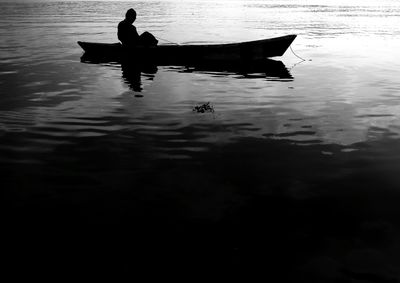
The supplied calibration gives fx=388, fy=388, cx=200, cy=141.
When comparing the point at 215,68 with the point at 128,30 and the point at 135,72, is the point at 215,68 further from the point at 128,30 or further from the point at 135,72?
the point at 128,30

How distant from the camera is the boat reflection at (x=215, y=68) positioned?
18.5 metres

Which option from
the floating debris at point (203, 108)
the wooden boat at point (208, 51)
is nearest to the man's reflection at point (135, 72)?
the wooden boat at point (208, 51)

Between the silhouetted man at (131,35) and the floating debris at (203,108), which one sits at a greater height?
the silhouetted man at (131,35)

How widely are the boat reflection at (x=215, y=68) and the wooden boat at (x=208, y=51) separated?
28 cm

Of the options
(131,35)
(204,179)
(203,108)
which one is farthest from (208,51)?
(204,179)

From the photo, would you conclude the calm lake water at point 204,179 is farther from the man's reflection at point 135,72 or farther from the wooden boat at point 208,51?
the wooden boat at point 208,51

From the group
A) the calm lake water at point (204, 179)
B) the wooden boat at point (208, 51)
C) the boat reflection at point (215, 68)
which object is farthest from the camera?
the wooden boat at point (208, 51)

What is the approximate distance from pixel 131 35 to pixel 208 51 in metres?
4.27

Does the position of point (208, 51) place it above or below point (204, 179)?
above

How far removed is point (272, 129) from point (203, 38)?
27566 mm

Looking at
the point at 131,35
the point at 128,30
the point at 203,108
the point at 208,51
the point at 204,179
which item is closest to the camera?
the point at 204,179

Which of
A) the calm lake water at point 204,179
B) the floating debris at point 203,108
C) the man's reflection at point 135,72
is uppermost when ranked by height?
the man's reflection at point 135,72

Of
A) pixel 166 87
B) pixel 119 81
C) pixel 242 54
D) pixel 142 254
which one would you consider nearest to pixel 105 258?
pixel 142 254

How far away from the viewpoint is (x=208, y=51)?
2033 centimetres
